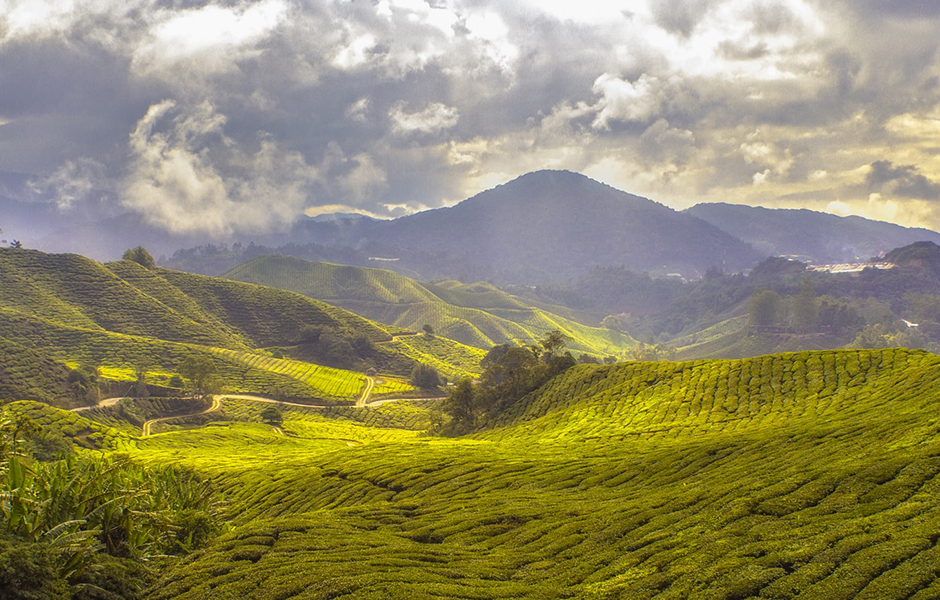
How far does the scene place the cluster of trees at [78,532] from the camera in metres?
16.4

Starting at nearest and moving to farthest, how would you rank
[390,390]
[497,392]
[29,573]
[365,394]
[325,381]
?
[29,573]
[497,392]
[365,394]
[325,381]
[390,390]

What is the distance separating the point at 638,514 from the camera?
24.3 m

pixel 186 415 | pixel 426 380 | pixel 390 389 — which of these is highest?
pixel 426 380

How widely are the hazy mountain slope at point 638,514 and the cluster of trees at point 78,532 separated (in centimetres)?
236

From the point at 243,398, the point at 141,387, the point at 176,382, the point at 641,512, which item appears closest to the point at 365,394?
the point at 243,398

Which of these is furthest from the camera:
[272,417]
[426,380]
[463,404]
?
[426,380]

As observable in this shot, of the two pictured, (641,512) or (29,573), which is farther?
(641,512)

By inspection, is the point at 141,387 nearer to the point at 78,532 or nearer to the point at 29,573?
the point at 78,532

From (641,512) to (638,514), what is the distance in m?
0.27

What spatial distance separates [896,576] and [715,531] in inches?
279

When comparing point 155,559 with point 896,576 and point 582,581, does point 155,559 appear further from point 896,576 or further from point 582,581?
point 896,576

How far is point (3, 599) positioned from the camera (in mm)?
15188

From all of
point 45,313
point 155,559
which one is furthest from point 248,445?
point 45,313

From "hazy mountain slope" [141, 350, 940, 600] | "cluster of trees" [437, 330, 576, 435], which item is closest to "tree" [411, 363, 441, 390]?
"cluster of trees" [437, 330, 576, 435]
